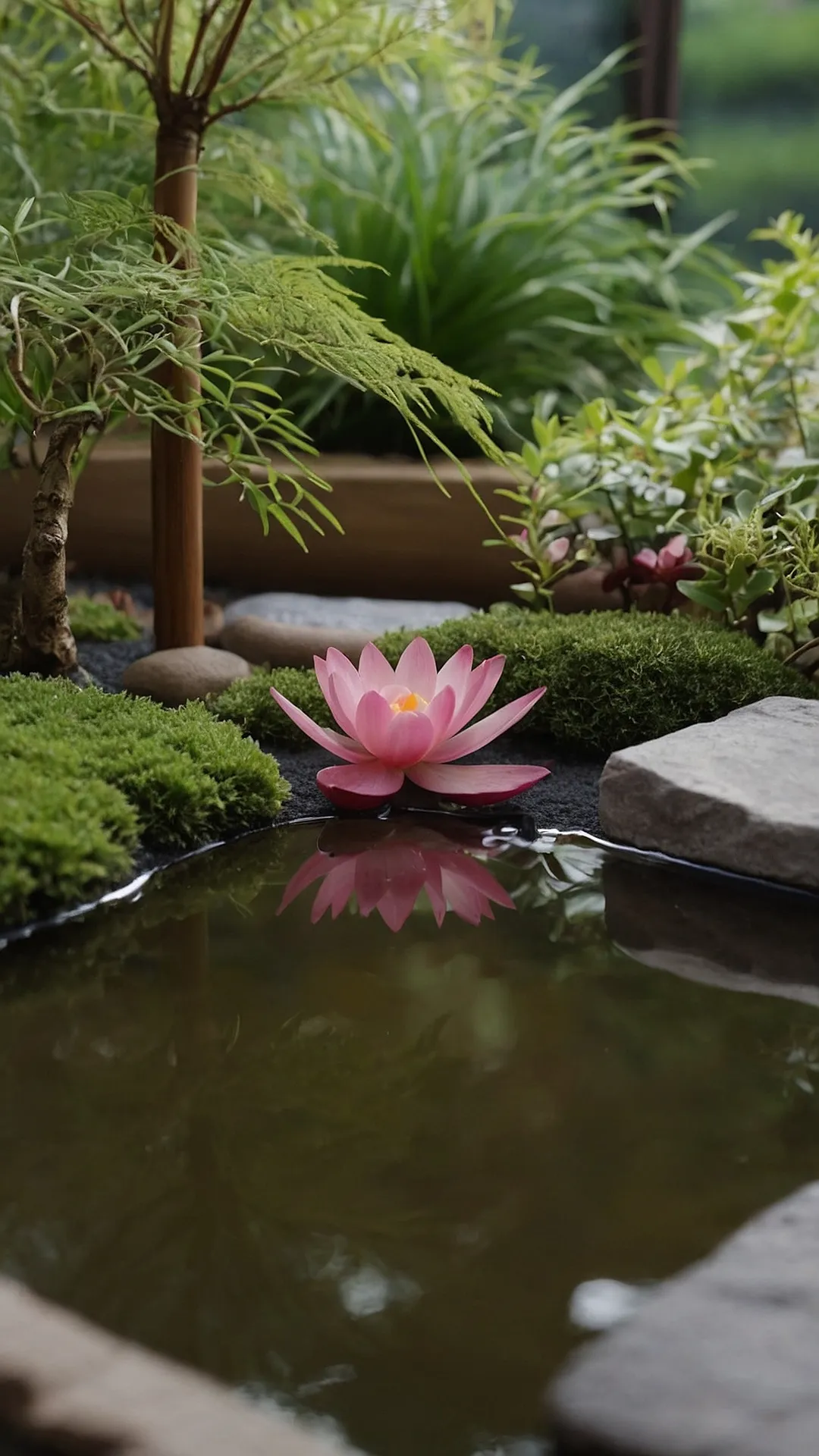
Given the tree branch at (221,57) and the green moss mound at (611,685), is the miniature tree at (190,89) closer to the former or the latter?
the tree branch at (221,57)

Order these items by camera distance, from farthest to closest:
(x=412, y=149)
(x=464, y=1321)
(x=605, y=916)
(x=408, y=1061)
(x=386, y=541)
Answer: (x=412, y=149), (x=386, y=541), (x=605, y=916), (x=408, y=1061), (x=464, y=1321)

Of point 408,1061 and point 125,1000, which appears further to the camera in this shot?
point 125,1000

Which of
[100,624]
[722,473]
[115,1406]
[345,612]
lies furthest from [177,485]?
[115,1406]

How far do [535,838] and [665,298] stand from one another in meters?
2.41

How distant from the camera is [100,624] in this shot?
2.82m

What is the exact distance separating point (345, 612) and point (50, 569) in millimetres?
841

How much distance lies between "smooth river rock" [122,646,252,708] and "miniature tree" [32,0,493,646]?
154mm

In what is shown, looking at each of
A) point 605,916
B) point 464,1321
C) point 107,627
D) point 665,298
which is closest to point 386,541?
point 107,627

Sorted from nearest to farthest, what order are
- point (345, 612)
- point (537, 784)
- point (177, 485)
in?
1. point (537, 784)
2. point (177, 485)
3. point (345, 612)

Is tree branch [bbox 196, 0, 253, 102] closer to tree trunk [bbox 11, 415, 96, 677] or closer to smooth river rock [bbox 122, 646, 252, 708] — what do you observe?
tree trunk [bbox 11, 415, 96, 677]

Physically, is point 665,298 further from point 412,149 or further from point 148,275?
point 148,275

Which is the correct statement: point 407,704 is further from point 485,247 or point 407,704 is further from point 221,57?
point 485,247

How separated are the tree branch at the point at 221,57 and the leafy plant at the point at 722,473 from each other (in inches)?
35.3

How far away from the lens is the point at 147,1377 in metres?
0.82
